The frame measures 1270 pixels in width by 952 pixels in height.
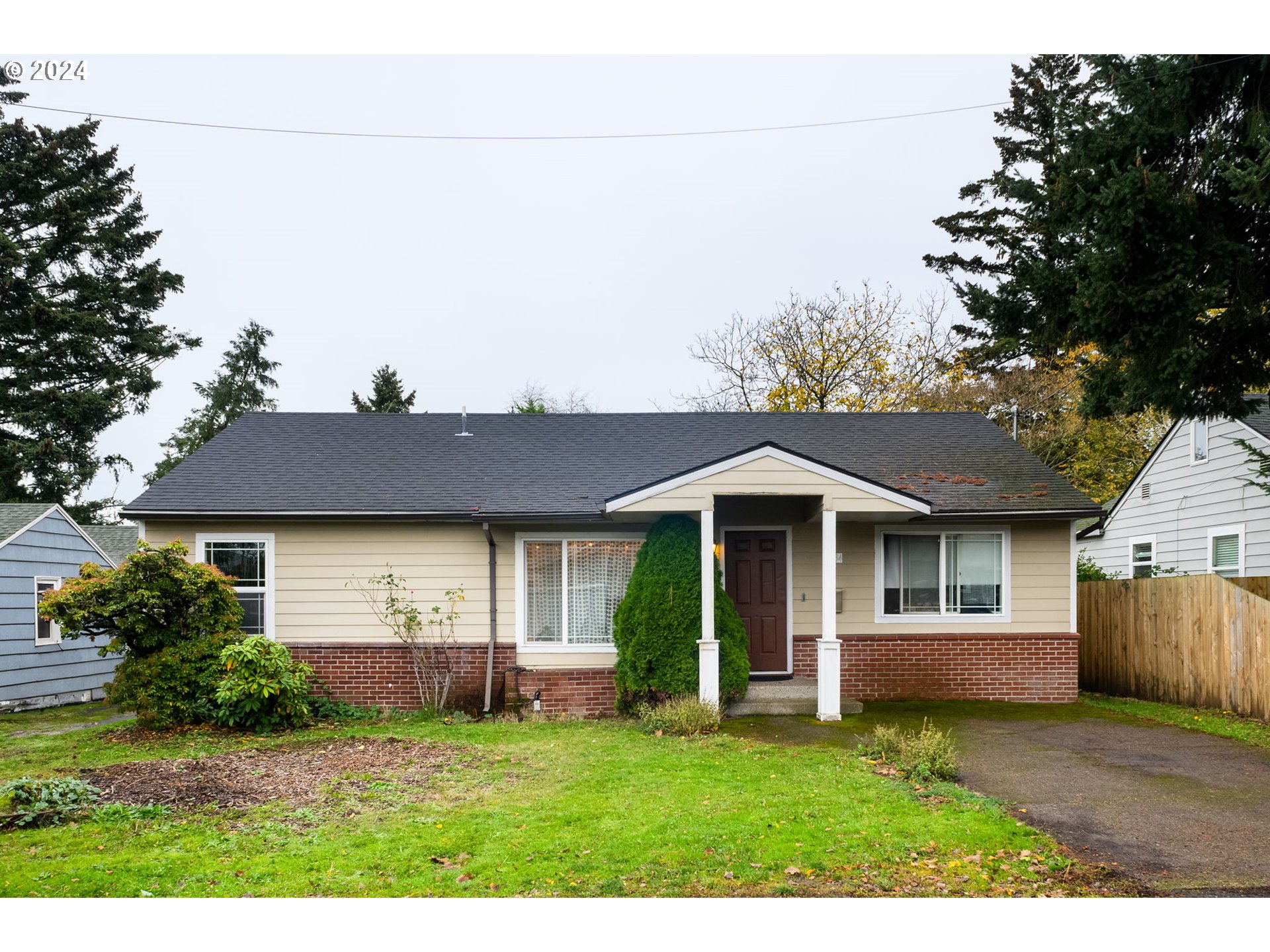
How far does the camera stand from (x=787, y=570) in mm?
13078

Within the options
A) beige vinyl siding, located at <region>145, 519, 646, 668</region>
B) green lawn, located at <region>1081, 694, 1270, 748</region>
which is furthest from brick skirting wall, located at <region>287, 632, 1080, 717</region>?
green lawn, located at <region>1081, 694, 1270, 748</region>

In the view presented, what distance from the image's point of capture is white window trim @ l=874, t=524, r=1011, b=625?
511 inches

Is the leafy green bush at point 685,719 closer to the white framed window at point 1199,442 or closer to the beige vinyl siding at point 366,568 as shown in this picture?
the beige vinyl siding at point 366,568

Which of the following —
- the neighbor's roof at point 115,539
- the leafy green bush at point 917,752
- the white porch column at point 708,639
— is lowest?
the leafy green bush at point 917,752

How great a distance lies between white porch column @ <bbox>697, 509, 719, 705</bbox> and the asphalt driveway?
47 cm

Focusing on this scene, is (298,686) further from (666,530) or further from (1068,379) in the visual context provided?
(1068,379)

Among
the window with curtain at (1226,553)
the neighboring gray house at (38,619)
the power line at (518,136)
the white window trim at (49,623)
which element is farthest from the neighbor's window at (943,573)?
the white window trim at (49,623)

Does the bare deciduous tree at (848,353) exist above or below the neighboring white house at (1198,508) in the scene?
above

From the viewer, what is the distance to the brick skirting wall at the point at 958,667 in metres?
12.8

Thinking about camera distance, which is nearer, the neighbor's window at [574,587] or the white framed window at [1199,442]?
the neighbor's window at [574,587]

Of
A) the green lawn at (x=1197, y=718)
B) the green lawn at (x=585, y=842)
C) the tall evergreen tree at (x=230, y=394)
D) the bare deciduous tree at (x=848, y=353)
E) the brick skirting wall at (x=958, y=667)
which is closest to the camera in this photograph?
the green lawn at (x=585, y=842)

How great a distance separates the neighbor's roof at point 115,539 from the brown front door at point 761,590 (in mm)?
15123

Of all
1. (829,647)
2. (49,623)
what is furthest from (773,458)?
(49,623)

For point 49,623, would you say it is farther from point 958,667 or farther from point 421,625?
point 958,667
